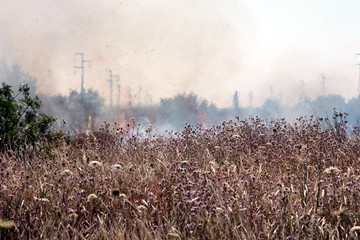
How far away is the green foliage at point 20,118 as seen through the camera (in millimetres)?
9727

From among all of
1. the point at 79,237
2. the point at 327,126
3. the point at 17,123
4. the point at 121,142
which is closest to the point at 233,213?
the point at 79,237

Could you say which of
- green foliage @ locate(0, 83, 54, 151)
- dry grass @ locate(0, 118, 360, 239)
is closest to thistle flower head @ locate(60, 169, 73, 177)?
dry grass @ locate(0, 118, 360, 239)

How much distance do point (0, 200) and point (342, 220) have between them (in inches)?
124

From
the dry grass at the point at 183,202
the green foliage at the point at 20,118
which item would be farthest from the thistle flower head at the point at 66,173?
the green foliage at the point at 20,118

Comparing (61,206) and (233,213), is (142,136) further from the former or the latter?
(233,213)

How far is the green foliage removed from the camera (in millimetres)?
9727

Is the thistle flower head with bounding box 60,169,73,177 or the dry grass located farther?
the thistle flower head with bounding box 60,169,73,177

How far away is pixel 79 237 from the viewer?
4516mm

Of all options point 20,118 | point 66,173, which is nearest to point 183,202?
point 66,173

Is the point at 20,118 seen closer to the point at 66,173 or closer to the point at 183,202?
the point at 66,173

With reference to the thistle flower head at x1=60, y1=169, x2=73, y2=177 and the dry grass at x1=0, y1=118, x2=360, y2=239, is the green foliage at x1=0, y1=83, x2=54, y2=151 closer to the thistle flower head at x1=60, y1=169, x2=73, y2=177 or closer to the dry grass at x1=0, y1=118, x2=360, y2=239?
the dry grass at x1=0, y1=118, x2=360, y2=239

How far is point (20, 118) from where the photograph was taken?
1009 cm

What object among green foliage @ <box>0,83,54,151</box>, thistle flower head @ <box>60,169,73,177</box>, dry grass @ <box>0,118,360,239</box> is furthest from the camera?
green foliage @ <box>0,83,54,151</box>

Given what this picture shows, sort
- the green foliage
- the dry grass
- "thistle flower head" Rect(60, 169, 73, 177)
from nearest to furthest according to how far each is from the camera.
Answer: the dry grass
"thistle flower head" Rect(60, 169, 73, 177)
the green foliage
